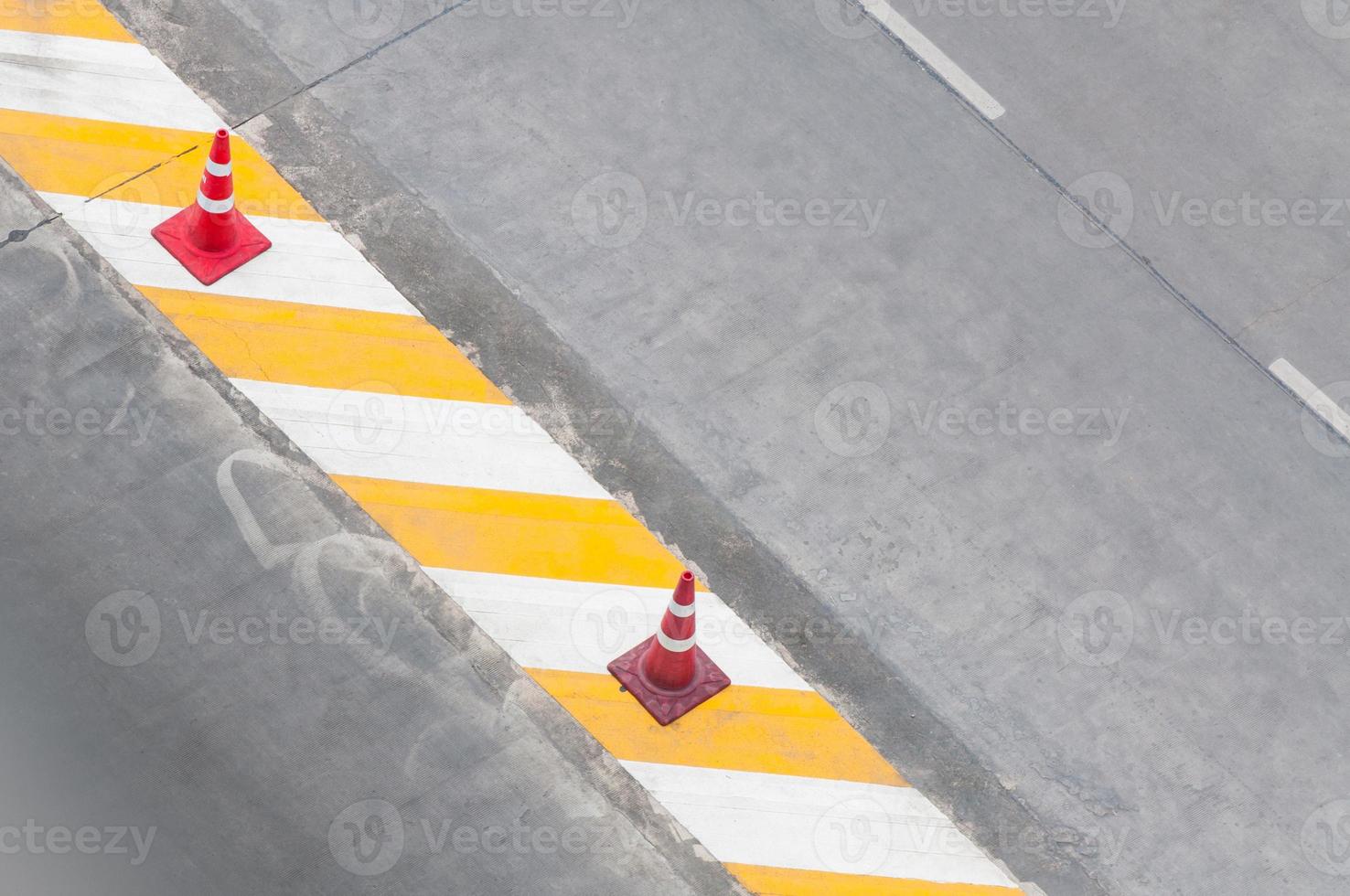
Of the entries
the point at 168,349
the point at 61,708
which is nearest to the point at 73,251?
the point at 168,349

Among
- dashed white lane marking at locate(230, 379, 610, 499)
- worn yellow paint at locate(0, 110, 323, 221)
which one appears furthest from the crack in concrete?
worn yellow paint at locate(0, 110, 323, 221)

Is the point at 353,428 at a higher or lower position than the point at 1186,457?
lower

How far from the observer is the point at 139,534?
9445 mm

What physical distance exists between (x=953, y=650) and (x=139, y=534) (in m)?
A: 4.48

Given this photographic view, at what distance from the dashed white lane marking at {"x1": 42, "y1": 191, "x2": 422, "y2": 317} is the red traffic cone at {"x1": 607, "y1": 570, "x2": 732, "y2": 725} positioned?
102 inches

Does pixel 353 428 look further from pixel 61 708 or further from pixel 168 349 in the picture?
pixel 61 708

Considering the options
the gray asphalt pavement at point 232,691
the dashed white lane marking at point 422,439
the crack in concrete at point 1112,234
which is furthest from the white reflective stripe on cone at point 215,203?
the crack in concrete at point 1112,234

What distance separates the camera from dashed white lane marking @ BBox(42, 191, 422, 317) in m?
10.4

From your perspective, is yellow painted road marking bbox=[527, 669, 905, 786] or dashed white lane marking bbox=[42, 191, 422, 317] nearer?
yellow painted road marking bbox=[527, 669, 905, 786]

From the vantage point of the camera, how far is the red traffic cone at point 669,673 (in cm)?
910

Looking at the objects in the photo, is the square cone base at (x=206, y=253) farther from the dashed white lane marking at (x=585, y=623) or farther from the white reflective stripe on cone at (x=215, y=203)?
the dashed white lane marking at (x=585, y=623)

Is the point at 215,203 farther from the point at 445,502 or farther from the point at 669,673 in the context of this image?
the point at 669,673

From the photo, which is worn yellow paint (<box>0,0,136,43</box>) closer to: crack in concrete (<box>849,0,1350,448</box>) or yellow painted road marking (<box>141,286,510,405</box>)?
yellow painted road marking (<box>141,286,510,405</box>)

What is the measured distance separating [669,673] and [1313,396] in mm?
4499
